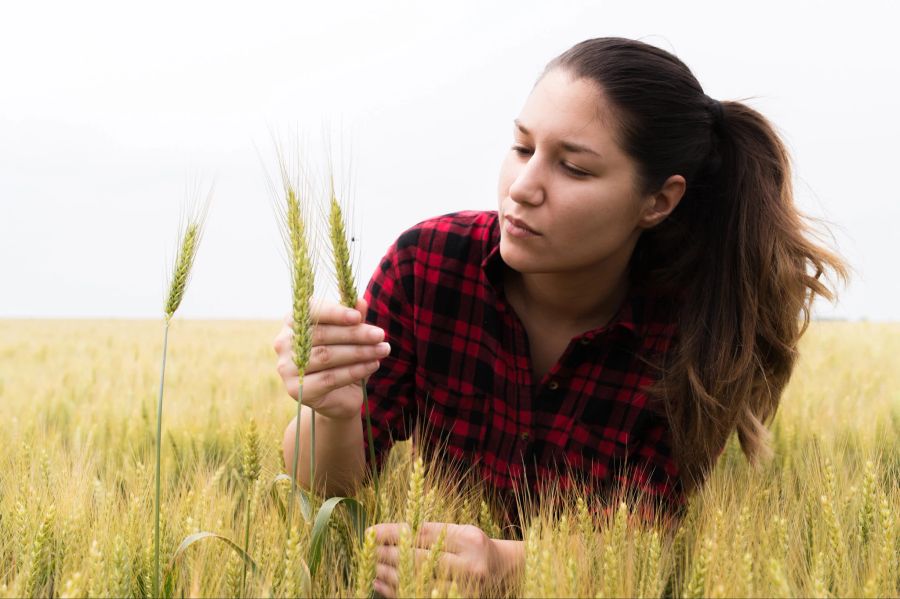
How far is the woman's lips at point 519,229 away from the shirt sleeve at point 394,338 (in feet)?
1.56

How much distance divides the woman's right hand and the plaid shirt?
596 millimetres

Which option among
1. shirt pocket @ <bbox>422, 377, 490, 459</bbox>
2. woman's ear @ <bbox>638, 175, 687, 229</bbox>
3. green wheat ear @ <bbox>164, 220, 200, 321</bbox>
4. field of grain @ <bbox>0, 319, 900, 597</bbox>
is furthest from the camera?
shirt pocket @ <bbox>422, 377, 490, 459</bbox>

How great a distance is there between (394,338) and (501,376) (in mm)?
284

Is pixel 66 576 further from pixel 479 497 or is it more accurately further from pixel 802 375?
pixel 802 375

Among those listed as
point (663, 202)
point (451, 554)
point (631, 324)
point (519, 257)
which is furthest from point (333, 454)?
point (663, 202)

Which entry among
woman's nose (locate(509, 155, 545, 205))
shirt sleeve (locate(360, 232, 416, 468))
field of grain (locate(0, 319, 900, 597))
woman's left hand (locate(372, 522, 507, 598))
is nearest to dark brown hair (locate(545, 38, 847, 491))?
field of grain (locate(0, 319, 900, 597))

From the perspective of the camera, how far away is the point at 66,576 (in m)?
1.36

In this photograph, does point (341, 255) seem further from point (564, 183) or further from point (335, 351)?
point (564, 183)

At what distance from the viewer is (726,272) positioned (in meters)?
2.12

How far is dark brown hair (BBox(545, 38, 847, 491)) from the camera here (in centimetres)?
203

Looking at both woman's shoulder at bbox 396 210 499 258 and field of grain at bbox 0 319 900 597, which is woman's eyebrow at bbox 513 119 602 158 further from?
field of grain at bbox 0 319 900 597

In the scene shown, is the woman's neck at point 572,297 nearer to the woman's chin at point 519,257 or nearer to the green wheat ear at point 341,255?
the woman's chin at point 519,257

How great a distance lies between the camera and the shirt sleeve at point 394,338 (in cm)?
208

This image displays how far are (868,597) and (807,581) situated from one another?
0.85 feet
